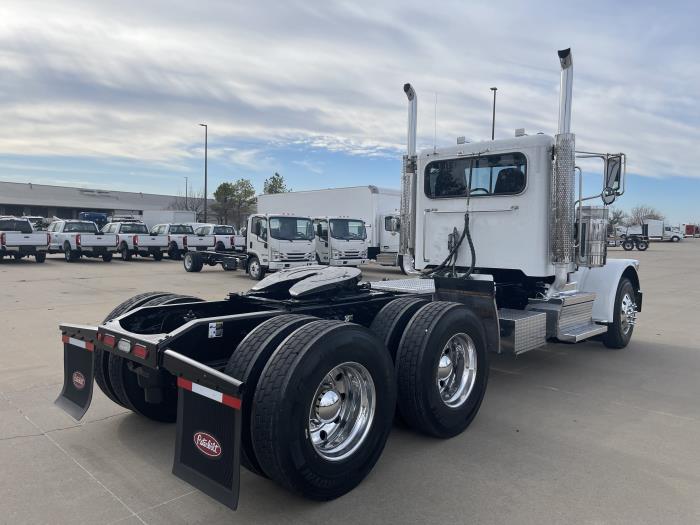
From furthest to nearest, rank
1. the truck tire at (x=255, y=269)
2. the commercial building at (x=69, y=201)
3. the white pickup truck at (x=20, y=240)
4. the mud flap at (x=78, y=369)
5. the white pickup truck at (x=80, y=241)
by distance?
the commercial building at (x=69, y=201) → the white pickup truck at (x=80, y=241) → the white pickup truck at (x=20, y=240) → the truck tire at (x=255, y=269) → the mud flap at (x=78, y=369)

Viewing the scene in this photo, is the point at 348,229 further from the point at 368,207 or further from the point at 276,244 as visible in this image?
the point at 276,244

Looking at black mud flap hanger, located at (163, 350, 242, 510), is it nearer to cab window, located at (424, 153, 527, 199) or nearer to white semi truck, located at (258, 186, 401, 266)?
cab window, located at (424, 153, 527, 199)

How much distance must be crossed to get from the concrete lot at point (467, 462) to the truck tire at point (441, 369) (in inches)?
7.5

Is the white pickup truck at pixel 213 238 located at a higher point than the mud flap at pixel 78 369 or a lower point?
higher

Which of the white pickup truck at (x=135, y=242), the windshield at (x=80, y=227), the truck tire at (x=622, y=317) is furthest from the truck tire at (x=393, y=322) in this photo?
the windshield at (x=80, y=227)

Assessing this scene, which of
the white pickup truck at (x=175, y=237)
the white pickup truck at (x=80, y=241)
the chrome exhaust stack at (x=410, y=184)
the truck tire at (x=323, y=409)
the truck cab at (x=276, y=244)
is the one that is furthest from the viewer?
the white pickup truck at (x=175, y=237)

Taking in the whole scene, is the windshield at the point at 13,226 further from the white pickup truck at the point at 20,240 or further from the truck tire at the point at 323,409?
the truck tire at the point at 323,409

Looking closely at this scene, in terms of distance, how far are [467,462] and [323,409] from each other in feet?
3.97

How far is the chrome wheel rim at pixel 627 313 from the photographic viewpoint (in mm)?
7500

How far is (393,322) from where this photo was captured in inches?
169

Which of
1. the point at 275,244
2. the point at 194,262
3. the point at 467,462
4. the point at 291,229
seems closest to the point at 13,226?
the point at 194,262

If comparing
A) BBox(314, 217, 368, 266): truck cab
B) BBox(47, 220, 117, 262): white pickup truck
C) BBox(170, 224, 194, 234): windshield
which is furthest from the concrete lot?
BBox(170, 224, 194, 234): windshield

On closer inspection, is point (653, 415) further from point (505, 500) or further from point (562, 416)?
point (505, 500)

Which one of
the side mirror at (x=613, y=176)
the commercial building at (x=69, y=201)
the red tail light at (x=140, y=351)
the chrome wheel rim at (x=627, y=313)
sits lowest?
the chrome wheel rim at (x=627, y=313)
